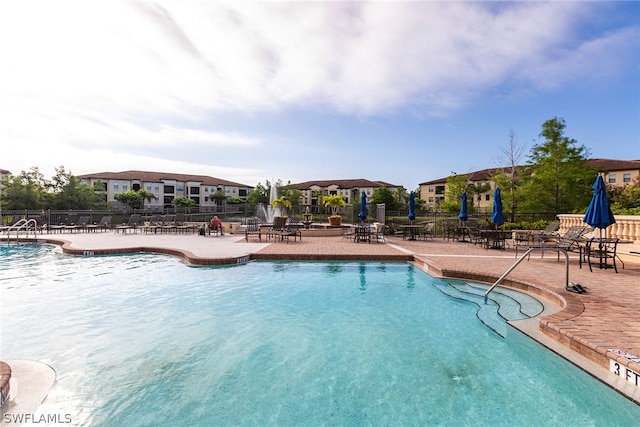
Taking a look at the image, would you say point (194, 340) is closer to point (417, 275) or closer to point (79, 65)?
point (417, 275)

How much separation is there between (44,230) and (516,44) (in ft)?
85.9

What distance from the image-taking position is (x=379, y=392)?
10.7 feet

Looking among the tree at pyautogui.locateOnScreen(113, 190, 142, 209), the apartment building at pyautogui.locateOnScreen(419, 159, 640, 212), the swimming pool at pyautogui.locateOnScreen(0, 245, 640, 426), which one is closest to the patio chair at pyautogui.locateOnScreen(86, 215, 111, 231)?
the swimming pool at pyautogui.locateOnScreen(0, 245, 640, 426)

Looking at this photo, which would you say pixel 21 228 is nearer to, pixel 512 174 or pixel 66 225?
pixel 66 225

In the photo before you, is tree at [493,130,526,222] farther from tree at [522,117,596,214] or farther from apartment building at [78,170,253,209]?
apartment building at [78,170,253,209]

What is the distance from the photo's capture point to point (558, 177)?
22.4 meters

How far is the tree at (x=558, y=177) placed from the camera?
72.7 ft

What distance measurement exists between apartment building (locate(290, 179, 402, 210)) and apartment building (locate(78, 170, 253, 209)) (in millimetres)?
17989

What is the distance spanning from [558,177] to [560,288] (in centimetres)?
2106

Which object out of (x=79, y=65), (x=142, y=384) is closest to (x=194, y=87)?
(x=79, y=65)

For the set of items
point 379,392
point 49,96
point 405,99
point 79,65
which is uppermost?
point 405,99

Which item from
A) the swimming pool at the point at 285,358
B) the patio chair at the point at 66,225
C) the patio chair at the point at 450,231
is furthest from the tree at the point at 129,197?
the patio chair at the point at 450,231

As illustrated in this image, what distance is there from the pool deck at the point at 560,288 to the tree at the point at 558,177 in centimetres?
1469

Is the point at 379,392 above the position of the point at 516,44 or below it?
below
